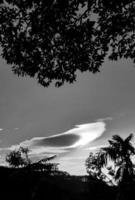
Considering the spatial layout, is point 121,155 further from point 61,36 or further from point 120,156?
point 61,36

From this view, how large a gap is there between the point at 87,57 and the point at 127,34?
1.45 meters

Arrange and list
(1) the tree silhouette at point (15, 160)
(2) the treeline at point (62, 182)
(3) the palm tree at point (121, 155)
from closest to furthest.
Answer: (2) the treeline at point (62, 182)
(3) the palm tree at point (121, 155)
(1) the tree silhouette at point (15, 160)

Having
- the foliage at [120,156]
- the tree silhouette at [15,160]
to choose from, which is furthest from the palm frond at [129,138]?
the tree silhouette at [15,160]

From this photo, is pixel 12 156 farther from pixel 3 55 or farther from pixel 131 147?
pixel 3 55

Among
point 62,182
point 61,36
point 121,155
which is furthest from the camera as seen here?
point 121,155

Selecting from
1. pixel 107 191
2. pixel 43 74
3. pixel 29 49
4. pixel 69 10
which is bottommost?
pixel 107 191

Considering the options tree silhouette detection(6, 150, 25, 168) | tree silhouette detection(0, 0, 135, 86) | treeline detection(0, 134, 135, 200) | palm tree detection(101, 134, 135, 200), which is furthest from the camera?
tree silhouette detection(6, 150, 25, 168)

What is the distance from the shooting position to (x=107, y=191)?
2430cm

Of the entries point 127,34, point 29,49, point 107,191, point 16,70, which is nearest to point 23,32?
point 29,49

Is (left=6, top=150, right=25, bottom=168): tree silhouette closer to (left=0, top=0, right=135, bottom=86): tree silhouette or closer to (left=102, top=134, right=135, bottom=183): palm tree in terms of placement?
(left=102, top=134, right=135, bottom=183): palm tree

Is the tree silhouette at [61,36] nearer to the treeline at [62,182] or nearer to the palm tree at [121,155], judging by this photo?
the treeline at [62,182]

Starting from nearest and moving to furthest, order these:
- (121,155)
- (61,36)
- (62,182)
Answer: (61,36) < (62,182) < (121,155)

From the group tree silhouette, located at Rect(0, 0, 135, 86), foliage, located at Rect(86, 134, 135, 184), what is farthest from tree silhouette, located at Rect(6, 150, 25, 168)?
tree silhouette, located at Rect(0, 0, 135, 86)

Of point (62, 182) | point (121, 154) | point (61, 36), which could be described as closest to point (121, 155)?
point (121, 154)
